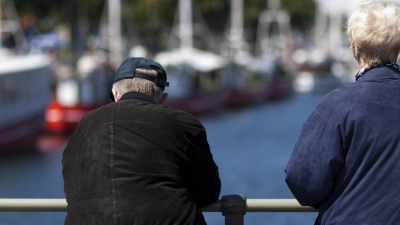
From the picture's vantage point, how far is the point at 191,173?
115 inches

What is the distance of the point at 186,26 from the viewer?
4719cm

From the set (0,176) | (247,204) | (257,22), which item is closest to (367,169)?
(247,204)

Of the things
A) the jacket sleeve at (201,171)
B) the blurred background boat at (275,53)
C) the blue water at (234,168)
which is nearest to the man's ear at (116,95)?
the jacket sleeve at (201,171)

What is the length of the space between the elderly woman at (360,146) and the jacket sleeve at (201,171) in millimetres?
278

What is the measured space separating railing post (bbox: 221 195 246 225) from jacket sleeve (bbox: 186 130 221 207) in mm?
118

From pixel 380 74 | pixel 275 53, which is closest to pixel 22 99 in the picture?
pixel 380 74

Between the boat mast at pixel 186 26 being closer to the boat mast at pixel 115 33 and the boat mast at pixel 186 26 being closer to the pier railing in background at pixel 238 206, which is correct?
the boat mast at pixel 115 33

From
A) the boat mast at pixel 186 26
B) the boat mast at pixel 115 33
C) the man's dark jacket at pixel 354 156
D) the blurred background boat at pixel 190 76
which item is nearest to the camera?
the man's dark jacket at pixel 354 156

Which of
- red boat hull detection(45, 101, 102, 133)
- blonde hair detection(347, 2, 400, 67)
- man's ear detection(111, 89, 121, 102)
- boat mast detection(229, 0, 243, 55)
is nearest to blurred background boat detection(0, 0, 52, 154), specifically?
red boat hull detection(45, 101, 102, 133)

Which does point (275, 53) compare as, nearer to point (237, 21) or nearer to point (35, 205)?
point (237, 21)

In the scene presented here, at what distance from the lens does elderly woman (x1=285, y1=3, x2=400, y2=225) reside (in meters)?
2.77

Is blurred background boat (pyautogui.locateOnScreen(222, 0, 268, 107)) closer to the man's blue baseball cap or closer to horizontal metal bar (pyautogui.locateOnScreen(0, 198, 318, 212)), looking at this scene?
horizontal metal bar (pyautogui.locateOnScreen(0, 198, 318, 212))

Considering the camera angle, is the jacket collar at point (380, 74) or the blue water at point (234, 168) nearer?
the jacket collar at point (380, 74)

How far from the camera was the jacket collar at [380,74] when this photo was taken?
2877 mm
